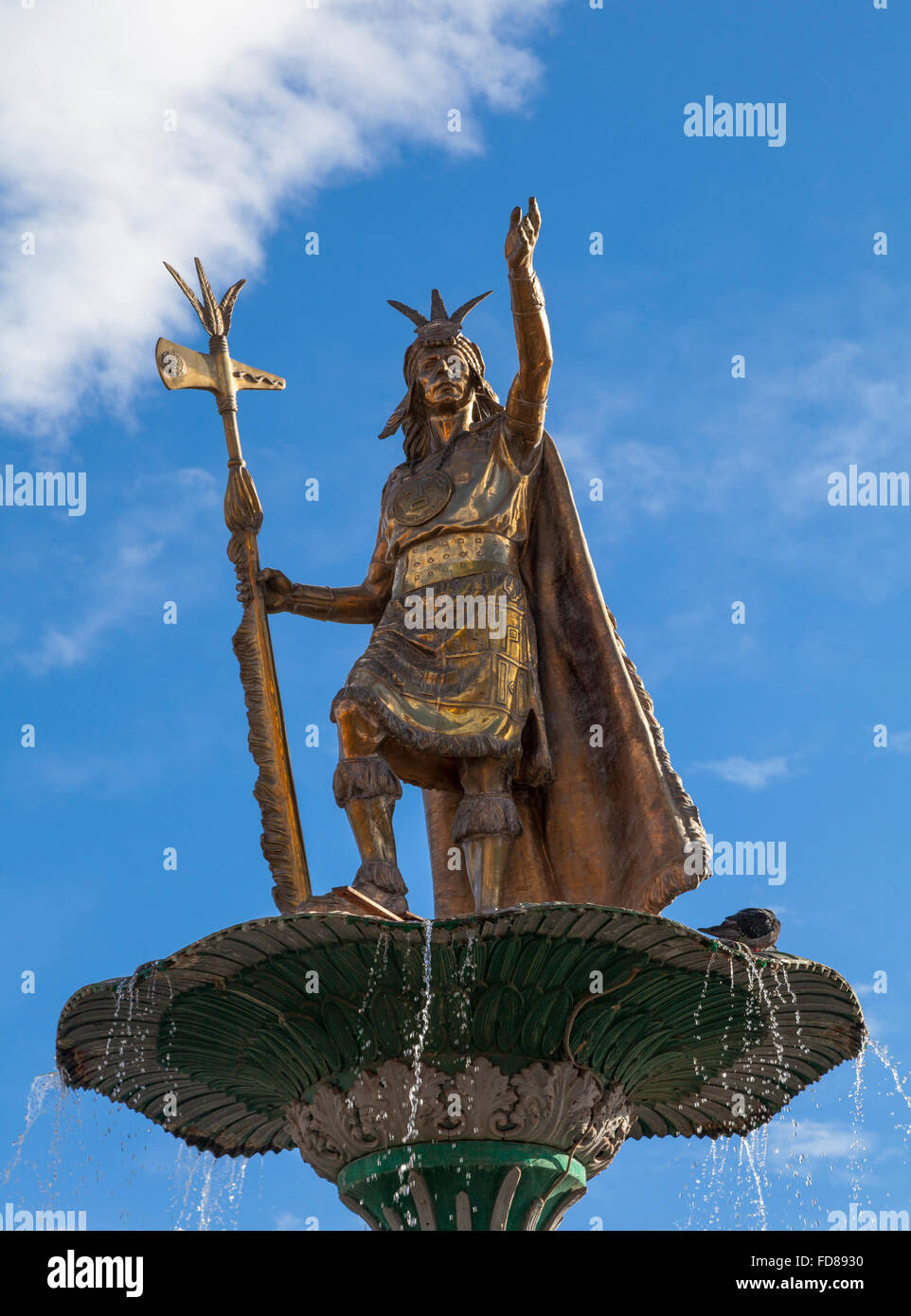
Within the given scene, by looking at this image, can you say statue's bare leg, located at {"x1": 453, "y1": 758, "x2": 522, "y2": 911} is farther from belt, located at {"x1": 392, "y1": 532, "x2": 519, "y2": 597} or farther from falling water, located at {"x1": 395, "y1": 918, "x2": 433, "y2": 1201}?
belt, located at {"x1": 392, "y1": 532, "x2": 519, "y2": 597}

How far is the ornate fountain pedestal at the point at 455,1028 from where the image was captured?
33.6 feet

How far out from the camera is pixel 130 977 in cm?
1070

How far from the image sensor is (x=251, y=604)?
42.3ft

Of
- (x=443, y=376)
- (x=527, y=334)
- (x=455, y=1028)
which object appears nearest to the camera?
(x=455, y=1028)

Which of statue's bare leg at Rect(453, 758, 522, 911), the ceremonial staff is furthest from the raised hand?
statue's bare leg at Rect(453, 758, 522, 911)

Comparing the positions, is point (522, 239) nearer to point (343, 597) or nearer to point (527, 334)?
point (527, 334)

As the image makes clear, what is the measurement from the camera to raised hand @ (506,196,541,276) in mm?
11812

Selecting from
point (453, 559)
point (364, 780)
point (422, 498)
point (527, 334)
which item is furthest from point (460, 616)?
point (527, 334)

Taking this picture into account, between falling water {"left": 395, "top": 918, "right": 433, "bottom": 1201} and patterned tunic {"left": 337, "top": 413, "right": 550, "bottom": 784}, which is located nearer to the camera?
falling water {"left": 395, "top": 918, "right": 433, "bottom": 1201}

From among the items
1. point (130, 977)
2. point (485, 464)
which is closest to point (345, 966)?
point (130, 977)

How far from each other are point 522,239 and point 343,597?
289 cm

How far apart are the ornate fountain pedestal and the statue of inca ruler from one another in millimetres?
792

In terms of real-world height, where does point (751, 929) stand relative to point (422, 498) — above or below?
below

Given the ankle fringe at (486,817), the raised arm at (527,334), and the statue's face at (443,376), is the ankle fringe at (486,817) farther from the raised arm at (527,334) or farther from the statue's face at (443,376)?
the statue's face at (443,376)
